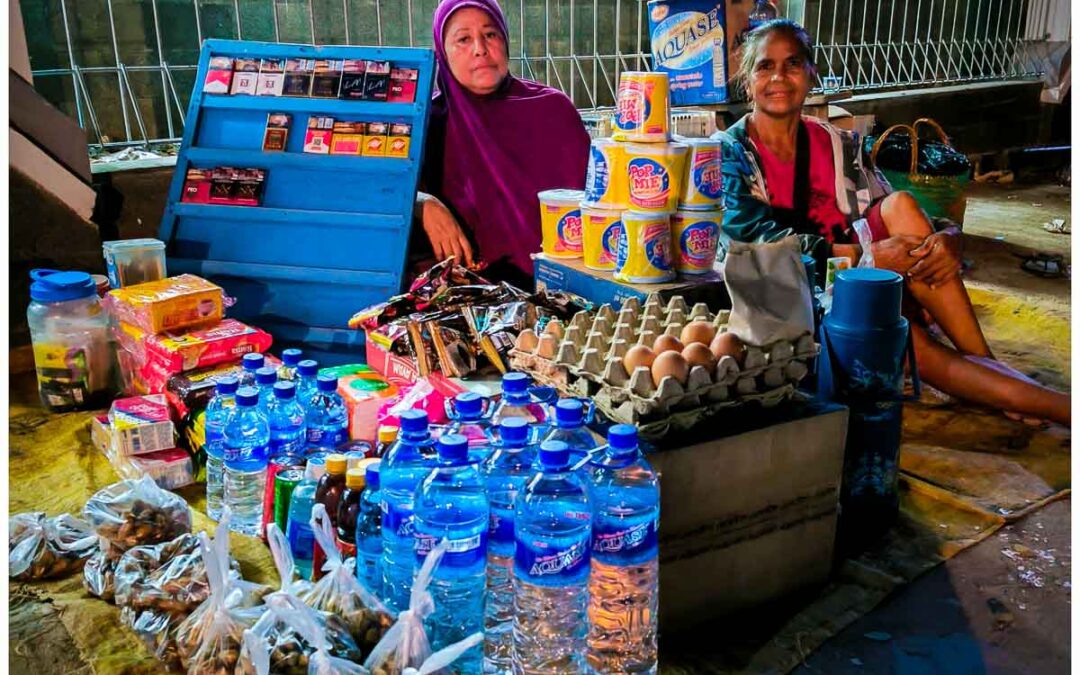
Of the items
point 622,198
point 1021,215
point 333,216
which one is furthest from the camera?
point 1021,215

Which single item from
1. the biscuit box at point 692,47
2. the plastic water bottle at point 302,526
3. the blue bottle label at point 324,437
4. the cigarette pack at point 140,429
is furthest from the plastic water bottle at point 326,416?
the biscuit box at point 692,47

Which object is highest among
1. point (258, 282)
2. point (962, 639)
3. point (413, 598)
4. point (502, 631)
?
point (258, 282)

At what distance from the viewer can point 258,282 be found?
3781 millimetres

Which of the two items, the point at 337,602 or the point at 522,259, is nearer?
the point at 337,602

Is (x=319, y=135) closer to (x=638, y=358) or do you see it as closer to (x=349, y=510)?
(x=349, y=510)

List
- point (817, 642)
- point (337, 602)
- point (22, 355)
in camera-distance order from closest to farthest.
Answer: point (337, 602)
point (817, 642)
point (22, 355)

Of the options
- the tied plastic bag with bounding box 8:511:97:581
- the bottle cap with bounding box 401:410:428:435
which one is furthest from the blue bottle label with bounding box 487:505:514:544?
the tied plastic bag with bounding box 8:511:97:581

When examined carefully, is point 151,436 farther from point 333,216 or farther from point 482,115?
point 482,115

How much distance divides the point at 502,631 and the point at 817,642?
2.56ft

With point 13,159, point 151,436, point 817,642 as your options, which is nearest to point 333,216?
point 151,436

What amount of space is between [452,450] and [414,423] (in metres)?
0.12

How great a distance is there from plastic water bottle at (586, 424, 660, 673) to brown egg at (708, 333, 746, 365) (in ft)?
1.11

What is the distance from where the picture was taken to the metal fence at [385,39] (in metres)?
4.69

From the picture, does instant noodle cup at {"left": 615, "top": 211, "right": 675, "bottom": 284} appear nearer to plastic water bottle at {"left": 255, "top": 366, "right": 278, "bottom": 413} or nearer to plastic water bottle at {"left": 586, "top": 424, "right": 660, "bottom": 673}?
plastic water bottle at {"left": 586, "top": 424, "right": 660, "bottom": 673}
